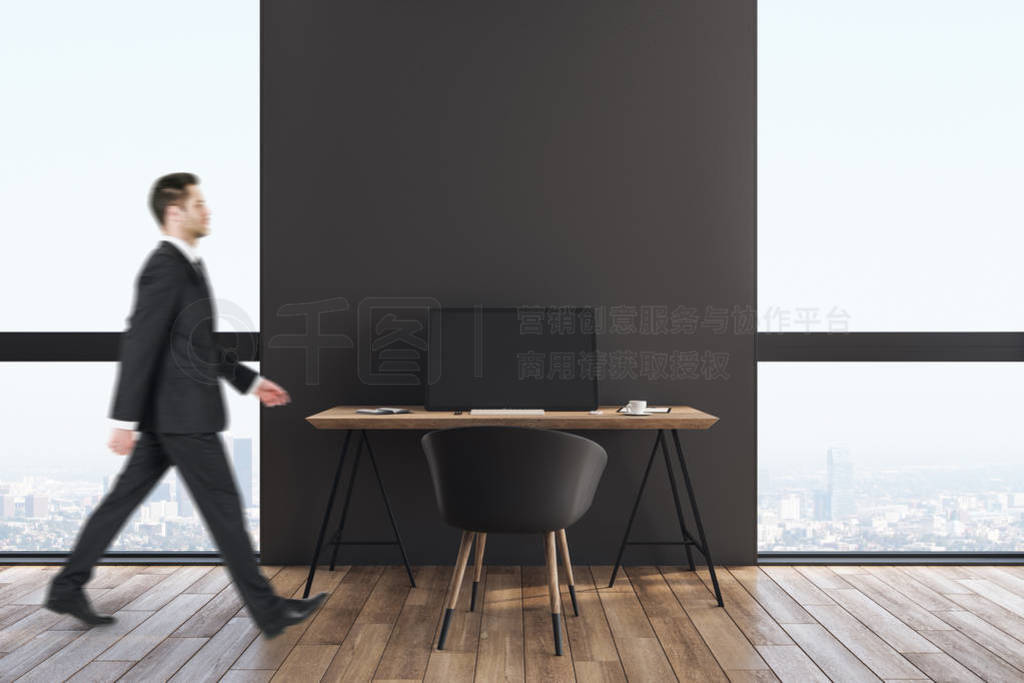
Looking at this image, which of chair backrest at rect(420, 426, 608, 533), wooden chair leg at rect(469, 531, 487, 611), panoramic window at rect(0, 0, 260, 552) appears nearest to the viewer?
chair backrest at rect(420, 426, 608, 533)

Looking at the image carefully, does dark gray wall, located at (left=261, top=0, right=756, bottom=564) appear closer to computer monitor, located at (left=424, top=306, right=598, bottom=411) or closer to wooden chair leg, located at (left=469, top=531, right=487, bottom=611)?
computer monitor, located at (left=424, top=306, right=598, bottom=411)

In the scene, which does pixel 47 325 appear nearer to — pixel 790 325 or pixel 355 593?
pixel 355 593

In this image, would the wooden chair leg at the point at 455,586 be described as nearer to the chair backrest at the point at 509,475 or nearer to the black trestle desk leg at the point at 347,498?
the chair backrest at the point at 509,475

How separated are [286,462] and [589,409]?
164cm

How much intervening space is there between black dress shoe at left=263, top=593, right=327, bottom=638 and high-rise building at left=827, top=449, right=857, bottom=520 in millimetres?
2805

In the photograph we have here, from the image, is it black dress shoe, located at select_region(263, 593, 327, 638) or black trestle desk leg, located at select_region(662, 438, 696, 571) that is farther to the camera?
black trestle desk leg, located at select_region(662, 438, 696, 571)

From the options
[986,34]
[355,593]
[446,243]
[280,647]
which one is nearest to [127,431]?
[280,647]

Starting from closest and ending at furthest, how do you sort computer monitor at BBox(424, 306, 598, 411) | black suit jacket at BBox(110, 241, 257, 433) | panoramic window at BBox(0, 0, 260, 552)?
1. black suit jacket at BBox(110, 241, 257, 433)
2. computer monitor at BBox(424, 306, 598, 411)
3. panoramic window at BBox(0, 0, 260, 552)

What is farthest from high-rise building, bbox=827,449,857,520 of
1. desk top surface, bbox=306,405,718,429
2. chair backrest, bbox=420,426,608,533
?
chair backrest, bbox=420,426,608,533

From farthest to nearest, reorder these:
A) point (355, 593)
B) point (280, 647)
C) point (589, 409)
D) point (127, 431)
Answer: point (589, 409)
point (355, 593)
point (280, 647)
point (127, 431)

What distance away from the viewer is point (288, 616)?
8.68ft

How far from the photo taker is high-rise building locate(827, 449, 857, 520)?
4.14 m

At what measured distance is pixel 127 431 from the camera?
258 cm

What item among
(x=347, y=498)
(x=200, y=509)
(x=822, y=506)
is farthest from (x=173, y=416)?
(x=822, y=506)
